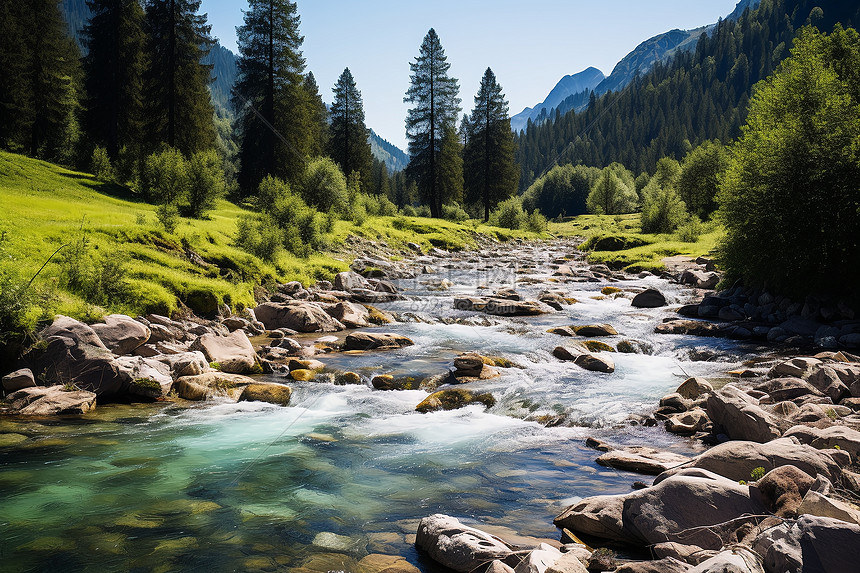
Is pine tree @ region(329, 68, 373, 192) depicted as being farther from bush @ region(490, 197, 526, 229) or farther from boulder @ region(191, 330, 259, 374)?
boulder @ region(191, 330, 259, 374)

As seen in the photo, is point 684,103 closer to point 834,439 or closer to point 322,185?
point 322,185

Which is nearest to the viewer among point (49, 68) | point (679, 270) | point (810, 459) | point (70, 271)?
point (810, 459)

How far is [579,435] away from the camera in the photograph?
8.55 meters

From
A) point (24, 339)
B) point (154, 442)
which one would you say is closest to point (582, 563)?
point (154, 442)

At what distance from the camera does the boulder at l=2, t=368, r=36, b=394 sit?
898 centimetres

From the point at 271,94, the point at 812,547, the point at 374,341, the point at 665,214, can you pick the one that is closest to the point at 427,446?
the point at 812,547

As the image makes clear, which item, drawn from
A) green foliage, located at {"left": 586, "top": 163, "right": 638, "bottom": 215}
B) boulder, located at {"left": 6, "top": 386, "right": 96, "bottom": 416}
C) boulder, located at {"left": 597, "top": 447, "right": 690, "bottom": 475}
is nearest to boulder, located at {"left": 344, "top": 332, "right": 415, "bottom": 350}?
boulder, located at {"left": 6, "top": 386, "right": 96, "bottom": 416}

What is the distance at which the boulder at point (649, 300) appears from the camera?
21781mm

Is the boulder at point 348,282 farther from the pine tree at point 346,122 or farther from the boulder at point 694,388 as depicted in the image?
the pine tree at point 346,122

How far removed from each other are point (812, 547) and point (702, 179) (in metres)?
56.8

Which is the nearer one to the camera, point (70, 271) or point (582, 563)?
point (582, 563)

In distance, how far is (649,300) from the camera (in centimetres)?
2188

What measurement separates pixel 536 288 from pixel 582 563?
74.2 feet

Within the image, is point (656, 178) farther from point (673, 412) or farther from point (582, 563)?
point (582, 563)
